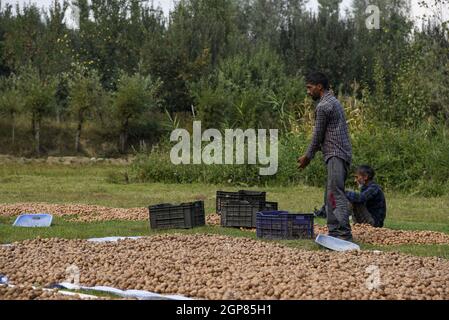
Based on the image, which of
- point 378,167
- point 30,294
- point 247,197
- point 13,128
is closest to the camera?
point 30,294

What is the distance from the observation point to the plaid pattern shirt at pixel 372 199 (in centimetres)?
1113

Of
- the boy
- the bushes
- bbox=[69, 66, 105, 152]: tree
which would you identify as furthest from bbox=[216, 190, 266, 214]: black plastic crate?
bbox=[69, 66, 105, 152]: tree

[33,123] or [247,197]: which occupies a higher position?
[33,123]

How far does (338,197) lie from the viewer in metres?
9.55

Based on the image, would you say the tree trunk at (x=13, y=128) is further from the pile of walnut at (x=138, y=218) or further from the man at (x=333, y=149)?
the man at (x=333, y=149)

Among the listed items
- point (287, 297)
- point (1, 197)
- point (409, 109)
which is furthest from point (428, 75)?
point (287, 297)

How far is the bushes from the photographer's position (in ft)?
61.0

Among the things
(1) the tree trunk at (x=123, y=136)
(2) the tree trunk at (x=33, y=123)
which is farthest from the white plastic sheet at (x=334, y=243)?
(1) the tree trunk at (x=123, y=136)

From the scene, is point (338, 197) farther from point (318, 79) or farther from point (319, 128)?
point (318, 79)

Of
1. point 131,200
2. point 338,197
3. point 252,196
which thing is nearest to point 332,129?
point 338,197

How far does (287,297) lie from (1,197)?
37.7 feet

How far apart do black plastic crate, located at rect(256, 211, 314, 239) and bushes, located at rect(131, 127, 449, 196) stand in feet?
28.3

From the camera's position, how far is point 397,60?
41.1m

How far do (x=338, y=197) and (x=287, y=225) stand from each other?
0.86 meters
